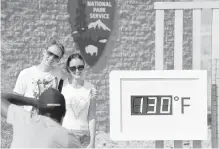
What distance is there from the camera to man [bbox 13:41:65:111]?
13.5 feet

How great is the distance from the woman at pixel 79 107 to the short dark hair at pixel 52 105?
0.53 meters

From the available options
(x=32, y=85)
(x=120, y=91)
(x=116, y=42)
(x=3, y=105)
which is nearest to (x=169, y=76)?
(x=120, y=91)

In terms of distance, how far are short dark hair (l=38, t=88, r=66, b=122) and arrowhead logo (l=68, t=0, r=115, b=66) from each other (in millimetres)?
4992

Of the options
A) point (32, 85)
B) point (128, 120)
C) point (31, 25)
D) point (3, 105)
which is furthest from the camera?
point (31, 25)

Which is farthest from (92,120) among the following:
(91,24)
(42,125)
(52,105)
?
(91,24)

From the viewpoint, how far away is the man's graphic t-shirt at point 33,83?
411cm

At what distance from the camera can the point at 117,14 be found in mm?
8625

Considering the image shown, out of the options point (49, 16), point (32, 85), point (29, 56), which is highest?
point (49, 16)

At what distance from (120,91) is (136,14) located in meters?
4.44

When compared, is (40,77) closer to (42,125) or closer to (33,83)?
(33,83)

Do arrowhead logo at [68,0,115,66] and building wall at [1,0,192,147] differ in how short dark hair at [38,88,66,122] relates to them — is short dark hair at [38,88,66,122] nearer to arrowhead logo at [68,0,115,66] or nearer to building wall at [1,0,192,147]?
building wall at [1,0,192,147]

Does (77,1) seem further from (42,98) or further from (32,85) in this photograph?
(42,98)

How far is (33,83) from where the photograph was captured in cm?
411

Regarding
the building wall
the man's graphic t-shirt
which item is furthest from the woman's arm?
the building wall
